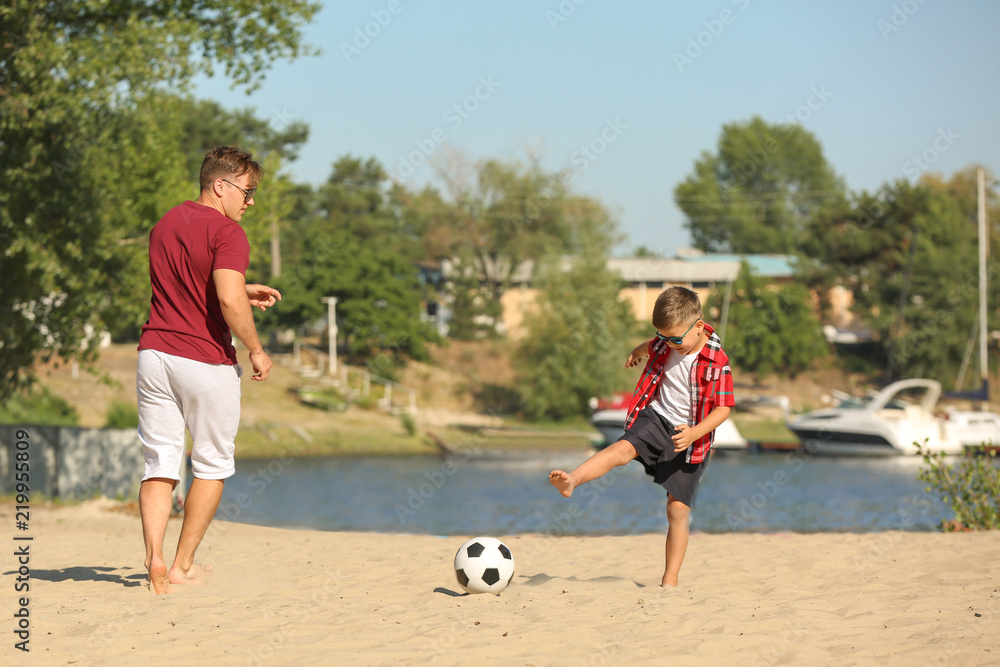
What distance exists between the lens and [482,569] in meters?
5.09

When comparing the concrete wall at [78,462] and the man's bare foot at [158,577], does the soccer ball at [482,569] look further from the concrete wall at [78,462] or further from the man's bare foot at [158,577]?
the concrete wall at [78,462]

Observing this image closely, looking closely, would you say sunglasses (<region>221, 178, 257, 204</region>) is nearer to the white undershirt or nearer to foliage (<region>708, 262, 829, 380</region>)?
the white undershirt

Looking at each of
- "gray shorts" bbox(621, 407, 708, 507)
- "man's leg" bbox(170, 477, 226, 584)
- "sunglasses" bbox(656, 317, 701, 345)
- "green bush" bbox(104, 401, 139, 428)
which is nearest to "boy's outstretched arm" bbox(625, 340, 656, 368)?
"sunglasses" bbox(656, 317, 701, 345)

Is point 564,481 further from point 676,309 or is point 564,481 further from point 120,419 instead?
point 120,419

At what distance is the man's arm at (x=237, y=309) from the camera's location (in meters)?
4.49

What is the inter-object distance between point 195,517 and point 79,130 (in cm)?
972

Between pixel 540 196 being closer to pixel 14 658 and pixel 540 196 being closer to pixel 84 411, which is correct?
pixel 84 411

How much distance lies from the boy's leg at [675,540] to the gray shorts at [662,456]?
5cm

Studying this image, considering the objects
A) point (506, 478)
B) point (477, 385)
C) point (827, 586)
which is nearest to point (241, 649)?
point (827, 586)

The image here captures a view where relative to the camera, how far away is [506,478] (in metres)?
28.0

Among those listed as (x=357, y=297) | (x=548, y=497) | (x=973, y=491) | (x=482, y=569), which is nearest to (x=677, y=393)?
(x=482, y=569)

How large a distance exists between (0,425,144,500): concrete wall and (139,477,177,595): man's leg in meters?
9.65

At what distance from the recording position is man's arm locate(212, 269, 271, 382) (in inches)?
177

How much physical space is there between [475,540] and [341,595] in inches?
31.4
